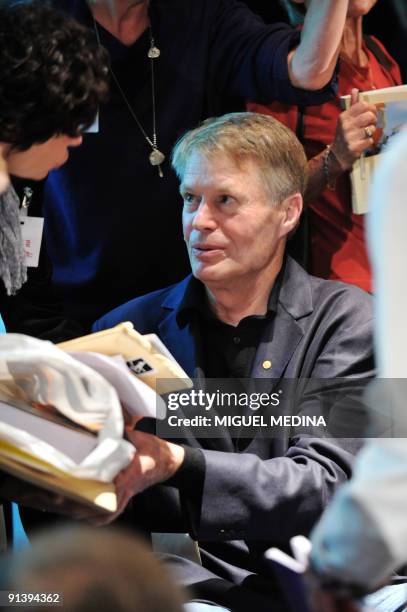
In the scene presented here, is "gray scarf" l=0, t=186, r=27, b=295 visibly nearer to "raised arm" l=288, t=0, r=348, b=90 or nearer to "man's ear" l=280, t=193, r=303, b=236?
"man's ear" l=280, t=193, r=303, b=236

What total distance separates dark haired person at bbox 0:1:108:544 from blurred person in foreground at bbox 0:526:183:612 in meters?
0.79

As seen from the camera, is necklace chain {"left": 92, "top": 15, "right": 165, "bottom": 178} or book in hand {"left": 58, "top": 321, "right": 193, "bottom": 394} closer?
book in hand {"left": 58, "top": 321, "right": 193, "bottom": 394}

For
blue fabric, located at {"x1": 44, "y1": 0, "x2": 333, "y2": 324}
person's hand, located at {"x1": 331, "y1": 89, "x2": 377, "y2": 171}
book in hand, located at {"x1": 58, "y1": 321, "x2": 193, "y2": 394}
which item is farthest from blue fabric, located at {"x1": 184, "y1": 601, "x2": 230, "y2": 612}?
person's hand, located at {"x1": 331, "y1": 89, "x2": 377, "y2": 171}

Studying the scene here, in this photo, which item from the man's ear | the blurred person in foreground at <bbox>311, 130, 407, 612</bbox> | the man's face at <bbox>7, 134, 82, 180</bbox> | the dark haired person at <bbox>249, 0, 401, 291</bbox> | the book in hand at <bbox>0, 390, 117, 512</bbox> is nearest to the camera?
the blurred person in foreground at <bbox>311, 130, 407, 612</bbox>

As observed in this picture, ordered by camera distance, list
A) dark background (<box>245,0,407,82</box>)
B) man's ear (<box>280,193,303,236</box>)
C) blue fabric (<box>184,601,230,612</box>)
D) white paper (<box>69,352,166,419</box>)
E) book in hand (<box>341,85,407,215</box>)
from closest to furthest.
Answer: white paper (<box>69,352,166,419</box>) < blue fabric (<box>184,601,230,612</box>) < man's ear (<box>280,193,303,236</box>) < book in hand (<box>341,85,407,215</box>) < dark background (<box>245,0,407,82</box>)

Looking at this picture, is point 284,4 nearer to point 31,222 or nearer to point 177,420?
point 31,222

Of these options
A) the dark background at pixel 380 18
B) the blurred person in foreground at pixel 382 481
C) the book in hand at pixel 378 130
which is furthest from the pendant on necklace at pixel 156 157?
the blurred person in foreground at pixel 382 481

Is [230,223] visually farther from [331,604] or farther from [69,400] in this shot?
[331,604]

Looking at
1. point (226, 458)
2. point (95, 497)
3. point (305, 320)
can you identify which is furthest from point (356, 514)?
point (305, 320)

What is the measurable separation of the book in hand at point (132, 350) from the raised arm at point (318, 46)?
125 cm

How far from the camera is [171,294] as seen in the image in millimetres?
2891

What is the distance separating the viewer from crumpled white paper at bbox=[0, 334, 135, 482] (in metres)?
1.87

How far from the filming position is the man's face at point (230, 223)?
2.79 meters

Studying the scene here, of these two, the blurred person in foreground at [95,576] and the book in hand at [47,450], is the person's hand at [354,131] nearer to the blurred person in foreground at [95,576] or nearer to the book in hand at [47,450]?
the book in hand at [47,450]
